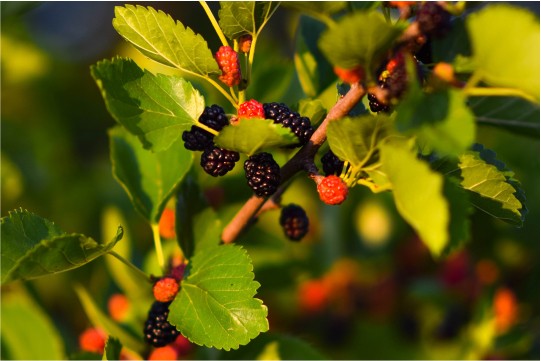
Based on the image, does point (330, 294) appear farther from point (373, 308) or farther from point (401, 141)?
point (401, 141)

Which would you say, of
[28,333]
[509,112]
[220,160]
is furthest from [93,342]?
[509,112]

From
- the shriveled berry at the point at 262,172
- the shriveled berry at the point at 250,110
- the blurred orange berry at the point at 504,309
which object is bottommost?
the blurred orange berry at the point at 504,309

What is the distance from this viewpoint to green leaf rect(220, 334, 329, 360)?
1.27 meters

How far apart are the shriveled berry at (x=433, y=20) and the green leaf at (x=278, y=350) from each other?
653mm

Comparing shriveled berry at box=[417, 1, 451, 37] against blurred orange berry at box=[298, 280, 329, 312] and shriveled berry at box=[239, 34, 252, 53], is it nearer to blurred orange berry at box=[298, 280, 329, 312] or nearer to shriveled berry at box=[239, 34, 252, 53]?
shriveled berry at box=[239, 34, 252, 53]

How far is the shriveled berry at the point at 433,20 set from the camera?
0.87 metres

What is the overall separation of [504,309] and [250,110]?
3.56ft

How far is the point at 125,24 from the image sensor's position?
97 cm

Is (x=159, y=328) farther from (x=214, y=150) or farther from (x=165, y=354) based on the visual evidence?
(x=214, y=150)

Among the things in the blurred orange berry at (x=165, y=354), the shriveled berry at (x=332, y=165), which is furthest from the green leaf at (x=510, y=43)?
the blurred orange berry at (x=165, y=354)

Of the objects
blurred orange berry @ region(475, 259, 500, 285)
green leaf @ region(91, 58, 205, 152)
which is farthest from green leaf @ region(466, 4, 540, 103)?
blurred orange berry @ region(475, 259, 500, 285)

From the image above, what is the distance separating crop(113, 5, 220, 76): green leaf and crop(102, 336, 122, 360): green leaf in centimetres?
43

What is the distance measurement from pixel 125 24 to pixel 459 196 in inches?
20.0

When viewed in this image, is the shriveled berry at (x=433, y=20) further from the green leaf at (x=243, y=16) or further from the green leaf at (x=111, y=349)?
the green leaf at (x=111, y=349)
